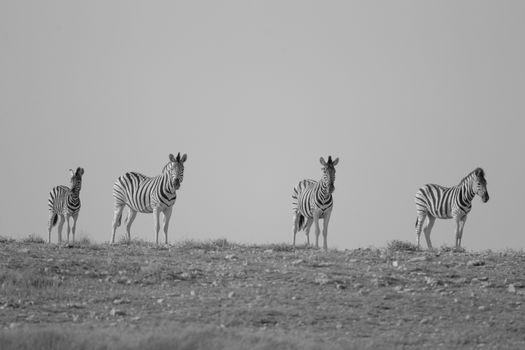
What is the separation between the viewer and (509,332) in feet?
48.4

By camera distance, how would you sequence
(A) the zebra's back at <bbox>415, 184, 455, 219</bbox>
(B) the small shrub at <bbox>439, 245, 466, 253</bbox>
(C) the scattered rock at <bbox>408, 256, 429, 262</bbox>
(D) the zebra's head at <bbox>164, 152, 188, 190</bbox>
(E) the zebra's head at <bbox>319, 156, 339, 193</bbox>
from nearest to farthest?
1. (C) the scattered rock at <bbox>408, 256, 429, 262</bbox>
2. (B) the small shrub at <bbox>439, 245, 466, 253</bbox>
3. (E) the zebra's head at <bbox>319, 156, 339, 193</bbox>
4. (D) the zebra's head at <bbox>164, 152, 188, 190</bbox>
5. (A) the zebra's back at <bbox>415, 184, 455, 219</bbox>

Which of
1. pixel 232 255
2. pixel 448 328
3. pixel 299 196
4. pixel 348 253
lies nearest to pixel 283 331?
pixel 448 328

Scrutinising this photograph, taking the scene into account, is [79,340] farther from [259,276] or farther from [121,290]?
[259,276]

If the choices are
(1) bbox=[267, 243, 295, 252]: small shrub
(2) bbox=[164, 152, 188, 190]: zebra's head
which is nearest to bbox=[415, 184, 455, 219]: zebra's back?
(1) bbox=[267, 243, 295, 252]: small shrub

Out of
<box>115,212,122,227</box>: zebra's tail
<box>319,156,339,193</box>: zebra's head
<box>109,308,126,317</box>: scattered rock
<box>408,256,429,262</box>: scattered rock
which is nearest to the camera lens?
<box>109,308,126,317</box>: scattered rock

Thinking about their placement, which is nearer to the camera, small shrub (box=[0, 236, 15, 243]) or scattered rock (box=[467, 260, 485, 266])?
scattered rock (box=[467, 260, 485, 266])

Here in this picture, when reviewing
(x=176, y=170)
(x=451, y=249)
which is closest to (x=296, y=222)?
(x=176, y=170)

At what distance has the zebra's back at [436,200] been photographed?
30203 mm

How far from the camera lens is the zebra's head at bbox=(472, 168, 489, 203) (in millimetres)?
28922

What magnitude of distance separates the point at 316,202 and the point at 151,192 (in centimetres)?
640

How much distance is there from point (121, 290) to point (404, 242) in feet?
35.3

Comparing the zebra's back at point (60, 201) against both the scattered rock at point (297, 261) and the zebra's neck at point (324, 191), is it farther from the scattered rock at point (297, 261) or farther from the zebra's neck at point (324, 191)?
the scattered rock at point (297, 261)

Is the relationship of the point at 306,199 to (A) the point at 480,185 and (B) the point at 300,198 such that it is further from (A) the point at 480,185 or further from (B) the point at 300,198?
(A) the point at 480,185

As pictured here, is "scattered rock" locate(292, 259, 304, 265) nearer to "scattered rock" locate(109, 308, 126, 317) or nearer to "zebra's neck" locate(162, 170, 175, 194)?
"scattered rock" locate(109, 308, 126, 317)
